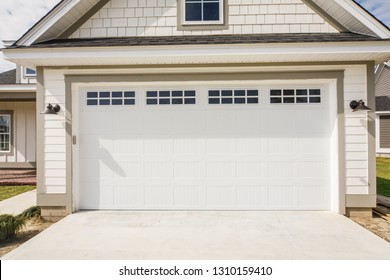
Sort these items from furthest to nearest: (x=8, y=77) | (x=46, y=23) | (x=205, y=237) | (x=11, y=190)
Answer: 1. (x=8, y=77)
2. (x=11, y=190)
3. (x=46, y=23)
4. (x=205, y=237)

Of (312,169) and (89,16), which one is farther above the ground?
(89,16)

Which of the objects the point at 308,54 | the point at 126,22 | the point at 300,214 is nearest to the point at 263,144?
the point at 300,214

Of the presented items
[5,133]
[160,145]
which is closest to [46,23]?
[160,145]

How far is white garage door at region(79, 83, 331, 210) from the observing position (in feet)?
17.1

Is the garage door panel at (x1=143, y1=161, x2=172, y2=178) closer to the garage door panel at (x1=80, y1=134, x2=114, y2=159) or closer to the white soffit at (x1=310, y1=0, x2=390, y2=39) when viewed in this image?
the garage door panel at (x1=80, y1=134, x2=114, y2=159)

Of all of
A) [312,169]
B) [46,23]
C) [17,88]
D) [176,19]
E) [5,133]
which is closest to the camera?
[46,23]

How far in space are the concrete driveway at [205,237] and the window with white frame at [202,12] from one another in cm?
397

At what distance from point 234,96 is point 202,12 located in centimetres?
193

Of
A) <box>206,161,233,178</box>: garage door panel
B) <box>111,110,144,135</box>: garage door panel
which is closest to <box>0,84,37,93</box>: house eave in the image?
<box>111,110,144,135</box>: garage door panel

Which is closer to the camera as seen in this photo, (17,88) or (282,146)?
(282,146)

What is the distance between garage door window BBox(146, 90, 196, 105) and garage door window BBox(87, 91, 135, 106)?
38 cm

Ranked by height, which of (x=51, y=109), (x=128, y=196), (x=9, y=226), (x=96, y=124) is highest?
(x=51, y=109)

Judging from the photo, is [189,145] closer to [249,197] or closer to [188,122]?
[188,122]

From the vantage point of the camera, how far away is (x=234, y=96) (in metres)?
5.30
